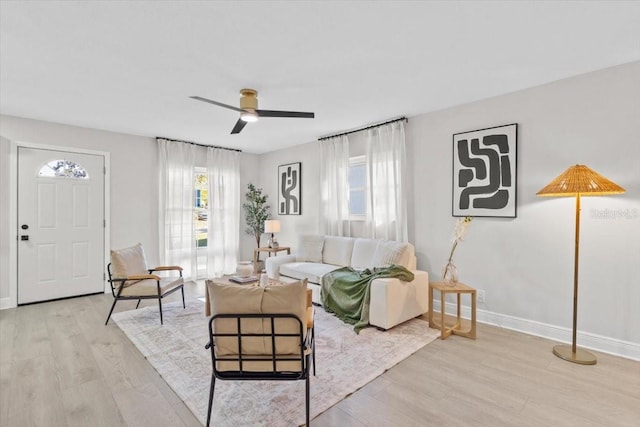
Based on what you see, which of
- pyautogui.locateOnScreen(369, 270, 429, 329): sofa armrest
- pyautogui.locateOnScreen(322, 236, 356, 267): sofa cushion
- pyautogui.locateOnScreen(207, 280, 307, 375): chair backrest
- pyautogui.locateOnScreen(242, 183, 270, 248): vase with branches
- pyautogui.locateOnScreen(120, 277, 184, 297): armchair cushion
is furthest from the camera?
pyautogui.locateOnScreen(242, 183, 270, 248): vase with branches

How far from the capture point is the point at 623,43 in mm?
2375

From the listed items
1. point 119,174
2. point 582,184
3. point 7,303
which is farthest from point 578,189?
point 7,303

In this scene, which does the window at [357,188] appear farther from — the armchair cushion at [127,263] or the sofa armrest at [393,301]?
the armchair cushion at [127,263]

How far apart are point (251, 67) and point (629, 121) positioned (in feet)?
11.0

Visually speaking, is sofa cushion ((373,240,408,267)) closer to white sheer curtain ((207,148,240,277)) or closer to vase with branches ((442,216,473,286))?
vase with branches ((442,216,473,286))

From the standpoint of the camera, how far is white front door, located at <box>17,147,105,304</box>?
13.8 feet

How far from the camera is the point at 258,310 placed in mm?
1755

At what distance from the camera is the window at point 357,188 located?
15.6ft

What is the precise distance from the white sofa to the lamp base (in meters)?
1.30

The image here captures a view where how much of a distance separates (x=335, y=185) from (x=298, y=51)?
2725 mm

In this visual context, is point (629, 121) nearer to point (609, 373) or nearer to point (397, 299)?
point (609, 373)

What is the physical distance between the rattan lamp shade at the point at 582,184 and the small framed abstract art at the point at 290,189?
13.1 ft

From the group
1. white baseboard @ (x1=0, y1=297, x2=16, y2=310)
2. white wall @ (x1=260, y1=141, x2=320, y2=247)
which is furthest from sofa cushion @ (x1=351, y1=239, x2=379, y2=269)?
white baseboard @ (x1=0, y1=297, x2=16, y2=310)

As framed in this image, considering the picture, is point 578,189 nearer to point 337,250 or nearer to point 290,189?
point 337,250
